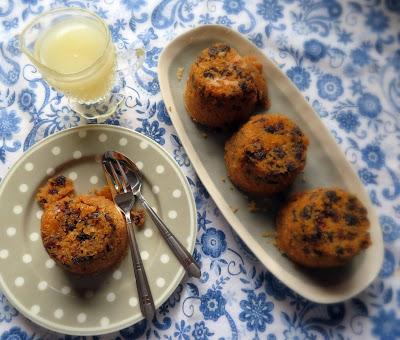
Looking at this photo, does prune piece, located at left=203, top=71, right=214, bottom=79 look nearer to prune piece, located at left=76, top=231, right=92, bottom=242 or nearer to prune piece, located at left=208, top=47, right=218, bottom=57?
prune piece, located at left=208, top=47, right=218, bottom=57

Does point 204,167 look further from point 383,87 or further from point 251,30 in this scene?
point 383,87

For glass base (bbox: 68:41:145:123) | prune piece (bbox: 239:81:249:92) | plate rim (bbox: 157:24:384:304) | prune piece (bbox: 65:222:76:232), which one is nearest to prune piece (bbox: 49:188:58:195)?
prune piece (bbox: 65:222:76:232)

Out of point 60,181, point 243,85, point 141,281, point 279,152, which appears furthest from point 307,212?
point 60,181

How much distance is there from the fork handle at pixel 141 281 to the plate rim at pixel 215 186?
0.89 feet

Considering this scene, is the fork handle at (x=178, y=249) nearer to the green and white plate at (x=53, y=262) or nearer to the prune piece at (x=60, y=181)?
the green and white plate at (x=53, y=262)

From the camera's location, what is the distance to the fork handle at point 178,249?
1308 millimetres

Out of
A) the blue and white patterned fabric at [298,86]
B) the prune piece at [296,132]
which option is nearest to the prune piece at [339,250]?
the blue and white patterned fabric at [298,86]

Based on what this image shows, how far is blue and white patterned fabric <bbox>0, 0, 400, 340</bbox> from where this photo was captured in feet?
4.40

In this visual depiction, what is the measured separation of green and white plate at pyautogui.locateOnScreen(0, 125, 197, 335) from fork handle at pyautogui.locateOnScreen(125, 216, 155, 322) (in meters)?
0.02

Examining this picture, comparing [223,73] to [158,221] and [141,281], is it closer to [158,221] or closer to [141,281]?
[158,221]

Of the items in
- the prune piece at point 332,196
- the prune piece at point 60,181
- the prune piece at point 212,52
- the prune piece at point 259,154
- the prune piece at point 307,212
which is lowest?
the prune piece at point 60,181

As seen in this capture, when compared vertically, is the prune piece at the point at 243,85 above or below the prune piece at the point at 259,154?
above

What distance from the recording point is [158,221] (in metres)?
1.34

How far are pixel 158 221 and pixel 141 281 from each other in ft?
0.60
